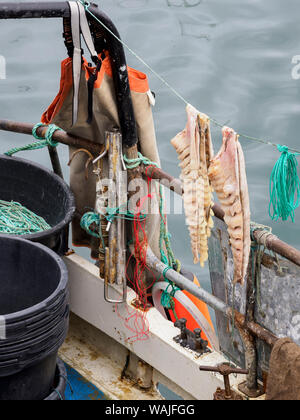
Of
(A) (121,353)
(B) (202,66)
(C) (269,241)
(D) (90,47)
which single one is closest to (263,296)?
(C) (269,241)

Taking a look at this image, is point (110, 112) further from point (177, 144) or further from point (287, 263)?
point (287, 263)

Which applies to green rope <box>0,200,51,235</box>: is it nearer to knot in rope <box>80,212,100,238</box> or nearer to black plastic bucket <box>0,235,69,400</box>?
knot in rope <box>80,212,100,238</box>

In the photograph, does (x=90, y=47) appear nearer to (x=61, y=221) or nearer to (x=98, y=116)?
(x=98, y=116)

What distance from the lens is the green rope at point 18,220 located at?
5.02 meters

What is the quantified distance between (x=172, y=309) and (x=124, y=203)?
0.94 metres

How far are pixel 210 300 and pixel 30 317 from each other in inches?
41.2

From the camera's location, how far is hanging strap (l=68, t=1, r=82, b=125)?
3.97 m

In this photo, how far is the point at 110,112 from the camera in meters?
4.39

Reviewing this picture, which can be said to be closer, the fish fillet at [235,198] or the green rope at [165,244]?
the fish fillet at [235,198]

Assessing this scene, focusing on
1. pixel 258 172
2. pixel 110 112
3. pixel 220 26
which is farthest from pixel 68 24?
pixel 220 26

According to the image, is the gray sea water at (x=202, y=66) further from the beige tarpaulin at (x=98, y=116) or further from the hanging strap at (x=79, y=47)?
the hanging strap at (x=79, y=47)

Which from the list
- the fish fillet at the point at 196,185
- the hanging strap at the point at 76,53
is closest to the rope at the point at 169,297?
the fish fillet at the point at 196,185

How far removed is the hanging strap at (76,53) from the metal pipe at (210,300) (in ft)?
3.49
